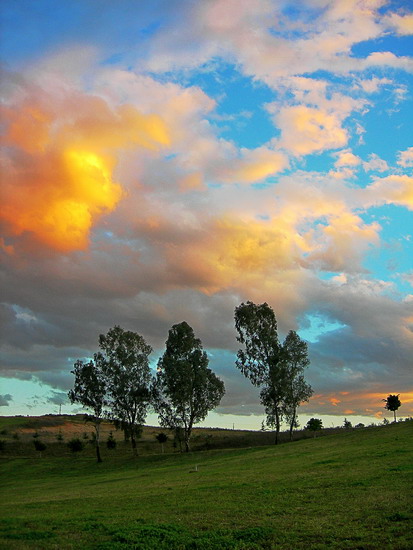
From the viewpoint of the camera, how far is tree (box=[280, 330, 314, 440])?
8712cm

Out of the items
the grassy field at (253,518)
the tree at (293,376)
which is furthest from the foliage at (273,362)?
the grassy field at (253,518)

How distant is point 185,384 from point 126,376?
10.7 metres

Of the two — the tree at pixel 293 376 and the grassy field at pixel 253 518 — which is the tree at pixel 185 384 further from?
the grassy field at pixel 253 518

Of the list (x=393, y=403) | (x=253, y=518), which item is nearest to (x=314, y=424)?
(x=393, y=403)

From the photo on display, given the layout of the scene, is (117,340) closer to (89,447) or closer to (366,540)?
(89,447)

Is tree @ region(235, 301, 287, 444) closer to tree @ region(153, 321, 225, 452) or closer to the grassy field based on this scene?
tree @ region(153, 321, 225, 452)

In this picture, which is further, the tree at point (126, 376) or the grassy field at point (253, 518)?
the tree at point (126, 376)

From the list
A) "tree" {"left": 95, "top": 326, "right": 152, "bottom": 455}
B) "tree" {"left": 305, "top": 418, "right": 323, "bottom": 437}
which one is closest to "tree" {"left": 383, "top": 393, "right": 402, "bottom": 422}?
"tree" {"left": 305, "top": 418, "right": 323, "bottom": 437}

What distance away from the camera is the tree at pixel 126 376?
8988cm

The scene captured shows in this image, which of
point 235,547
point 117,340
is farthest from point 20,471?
point 235,547

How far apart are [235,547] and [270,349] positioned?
245ft

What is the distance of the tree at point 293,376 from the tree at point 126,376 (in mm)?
24046

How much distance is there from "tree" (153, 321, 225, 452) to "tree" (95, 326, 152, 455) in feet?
9.00

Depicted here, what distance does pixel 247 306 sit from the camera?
9125 centimetres
